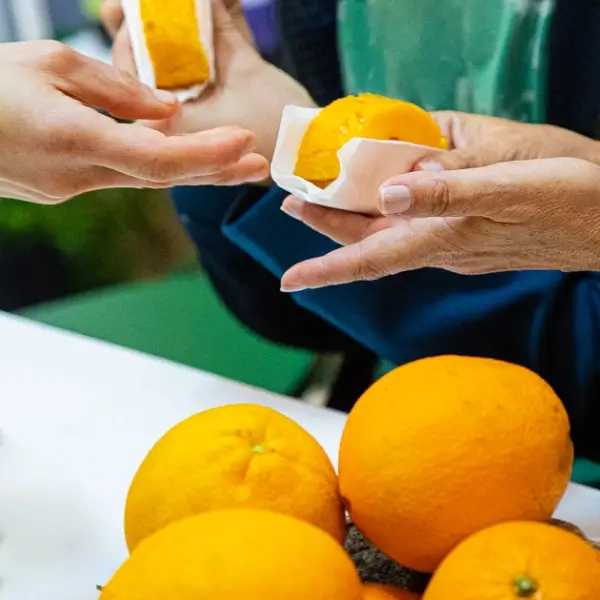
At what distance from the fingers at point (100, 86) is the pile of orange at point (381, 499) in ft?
0.63

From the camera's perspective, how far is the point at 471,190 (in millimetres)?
336

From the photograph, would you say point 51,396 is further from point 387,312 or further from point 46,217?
point 46,217

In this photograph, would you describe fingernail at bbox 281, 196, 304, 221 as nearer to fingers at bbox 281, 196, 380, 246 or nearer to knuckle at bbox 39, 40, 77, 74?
→ fingers at bbox 281, 196, 380, 246

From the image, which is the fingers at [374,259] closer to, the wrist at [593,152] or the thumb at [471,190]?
the thumb at [471,190]

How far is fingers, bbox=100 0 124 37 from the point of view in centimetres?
55

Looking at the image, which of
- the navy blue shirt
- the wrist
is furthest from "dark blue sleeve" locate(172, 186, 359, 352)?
the wrist

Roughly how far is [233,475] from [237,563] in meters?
0.05

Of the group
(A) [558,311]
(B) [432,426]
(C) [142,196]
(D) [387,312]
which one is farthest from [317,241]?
(C) [142,196]

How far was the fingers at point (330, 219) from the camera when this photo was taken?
456 mm

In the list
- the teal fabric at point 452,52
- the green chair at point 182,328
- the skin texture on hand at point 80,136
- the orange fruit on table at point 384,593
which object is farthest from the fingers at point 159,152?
the green chair at point 182,328

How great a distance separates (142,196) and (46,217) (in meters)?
0.15

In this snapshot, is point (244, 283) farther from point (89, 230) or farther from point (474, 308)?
point (89, 230)

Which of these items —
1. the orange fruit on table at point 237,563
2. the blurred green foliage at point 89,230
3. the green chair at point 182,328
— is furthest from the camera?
the blurred green foliage at point 89,230

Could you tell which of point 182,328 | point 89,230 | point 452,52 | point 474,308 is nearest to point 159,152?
point 474,308
